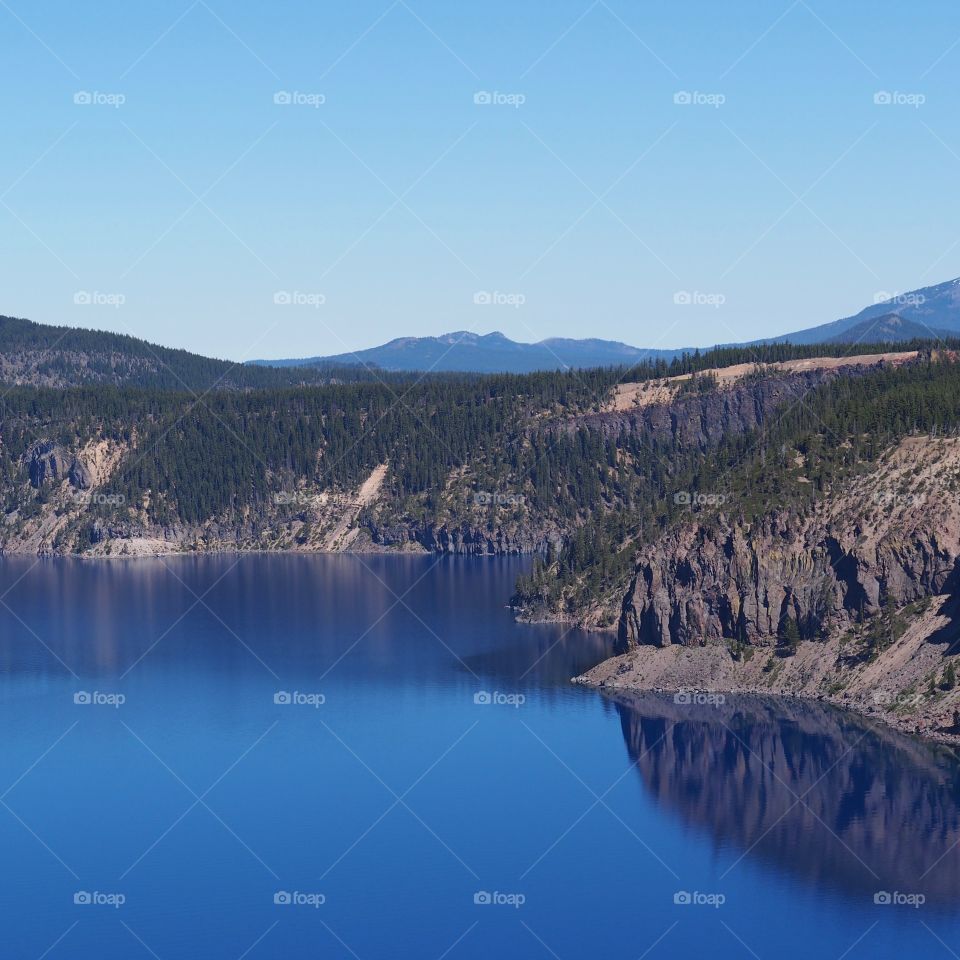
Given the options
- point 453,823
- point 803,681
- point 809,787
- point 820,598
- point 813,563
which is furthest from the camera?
point 813,563

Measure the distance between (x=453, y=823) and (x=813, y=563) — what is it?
5225 cm

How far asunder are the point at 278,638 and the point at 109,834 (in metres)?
80.6

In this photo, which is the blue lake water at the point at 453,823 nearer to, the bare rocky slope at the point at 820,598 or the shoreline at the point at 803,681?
the shoreline at the point at 803,681

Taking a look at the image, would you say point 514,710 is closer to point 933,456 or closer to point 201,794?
point 201,794

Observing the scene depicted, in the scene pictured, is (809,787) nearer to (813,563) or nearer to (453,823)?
(453,823)

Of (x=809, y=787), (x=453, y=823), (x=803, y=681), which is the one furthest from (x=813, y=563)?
(x=453, y=823)

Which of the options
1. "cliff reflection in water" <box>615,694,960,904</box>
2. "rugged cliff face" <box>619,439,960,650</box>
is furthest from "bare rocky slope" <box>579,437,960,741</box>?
"cliff reflection in water" <box>615,694,960,904</box>

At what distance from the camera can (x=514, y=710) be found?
145625 mm

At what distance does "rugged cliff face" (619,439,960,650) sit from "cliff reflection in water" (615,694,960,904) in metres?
9.74

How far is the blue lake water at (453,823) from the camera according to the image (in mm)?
92500

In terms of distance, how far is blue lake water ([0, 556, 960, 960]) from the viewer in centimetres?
9250

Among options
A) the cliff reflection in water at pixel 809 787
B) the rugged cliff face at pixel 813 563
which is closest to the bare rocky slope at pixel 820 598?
the rugged cliff face at pixel 813 563

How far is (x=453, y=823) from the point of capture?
112m

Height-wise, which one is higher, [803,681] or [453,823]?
[803,681]
